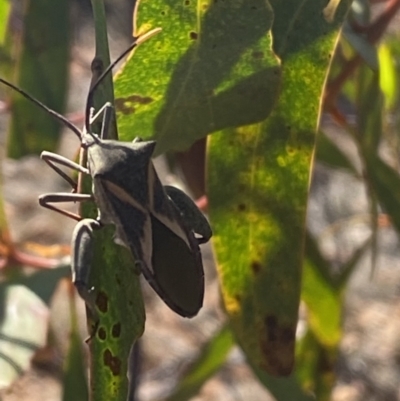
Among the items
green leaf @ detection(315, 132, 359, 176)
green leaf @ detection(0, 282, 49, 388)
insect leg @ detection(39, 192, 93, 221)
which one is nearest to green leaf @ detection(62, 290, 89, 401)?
green leaf @ detection(0, 282, 49, 388)

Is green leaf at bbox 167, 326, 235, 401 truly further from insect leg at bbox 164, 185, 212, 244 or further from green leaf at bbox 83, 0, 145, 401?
green leaf at bbox 83, 0, 145, 401

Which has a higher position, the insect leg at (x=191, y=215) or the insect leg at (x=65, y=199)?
the insect leg at (x=65, y=199)

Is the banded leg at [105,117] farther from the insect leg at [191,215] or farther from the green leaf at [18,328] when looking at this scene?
the green leaf at [18,328]

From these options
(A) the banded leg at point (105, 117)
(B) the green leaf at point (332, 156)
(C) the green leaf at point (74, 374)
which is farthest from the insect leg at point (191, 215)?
(B) the green leaf at point (332, 156)

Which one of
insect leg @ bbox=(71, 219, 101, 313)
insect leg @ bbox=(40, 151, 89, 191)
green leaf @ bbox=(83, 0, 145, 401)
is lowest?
green leaf @ bbox=(83, 0, 145, 401)

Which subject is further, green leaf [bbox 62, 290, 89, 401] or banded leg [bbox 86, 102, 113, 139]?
green leaf [bbox 62, 290, 89, 401]

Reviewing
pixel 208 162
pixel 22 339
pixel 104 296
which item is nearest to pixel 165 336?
pixel 22 339

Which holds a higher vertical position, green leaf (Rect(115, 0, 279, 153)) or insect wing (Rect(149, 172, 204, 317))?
green leaf (Rect(115, 0, 279, 153))
